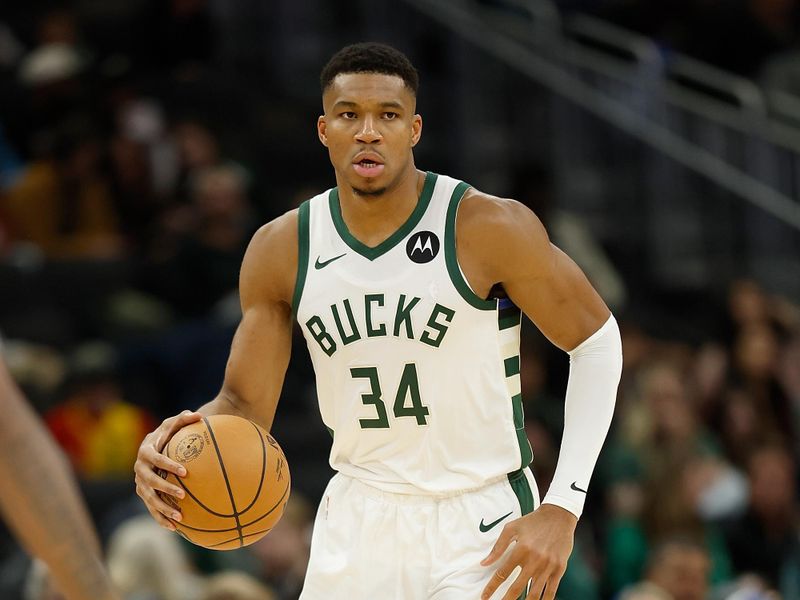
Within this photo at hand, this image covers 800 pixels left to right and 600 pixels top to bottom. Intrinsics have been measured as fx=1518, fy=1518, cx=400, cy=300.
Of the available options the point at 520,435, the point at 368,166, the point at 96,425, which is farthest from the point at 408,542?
the point at 96,425

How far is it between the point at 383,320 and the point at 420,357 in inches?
6.7

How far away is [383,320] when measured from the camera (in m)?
4.96

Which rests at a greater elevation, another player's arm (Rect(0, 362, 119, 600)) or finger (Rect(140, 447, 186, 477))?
finger (Rect(140, 447, 186, 477))

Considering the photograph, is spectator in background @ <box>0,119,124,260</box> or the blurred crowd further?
spectator in background @ <box>0,119,124,260</box>

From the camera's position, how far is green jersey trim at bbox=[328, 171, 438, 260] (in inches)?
200

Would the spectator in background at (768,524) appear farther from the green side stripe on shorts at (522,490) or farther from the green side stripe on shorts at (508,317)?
the green side stripe on shorts at (508,317)

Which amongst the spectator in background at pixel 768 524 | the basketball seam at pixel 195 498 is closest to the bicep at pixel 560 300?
the basketball seam at pixel 195 498

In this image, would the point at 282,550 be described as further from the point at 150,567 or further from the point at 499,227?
the point at 499,227

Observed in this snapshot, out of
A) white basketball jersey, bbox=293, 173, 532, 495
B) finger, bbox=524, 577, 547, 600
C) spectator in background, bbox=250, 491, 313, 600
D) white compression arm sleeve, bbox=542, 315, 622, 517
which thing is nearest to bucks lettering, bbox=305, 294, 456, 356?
white basketball jersey, bbox=293, 173, 532, 495

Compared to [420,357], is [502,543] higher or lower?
lower

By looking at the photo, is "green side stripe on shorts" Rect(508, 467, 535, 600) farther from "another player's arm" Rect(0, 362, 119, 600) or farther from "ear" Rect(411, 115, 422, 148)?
"another player's arm" Rect(0, 362, 119, 600)

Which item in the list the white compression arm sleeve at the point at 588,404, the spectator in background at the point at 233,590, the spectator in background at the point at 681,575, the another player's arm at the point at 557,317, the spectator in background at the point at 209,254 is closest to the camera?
the another player's arm at the point at 557,317

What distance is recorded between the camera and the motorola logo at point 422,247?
16.5 ft

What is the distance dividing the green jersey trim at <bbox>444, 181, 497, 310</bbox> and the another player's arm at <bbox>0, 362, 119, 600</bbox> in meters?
2.54
